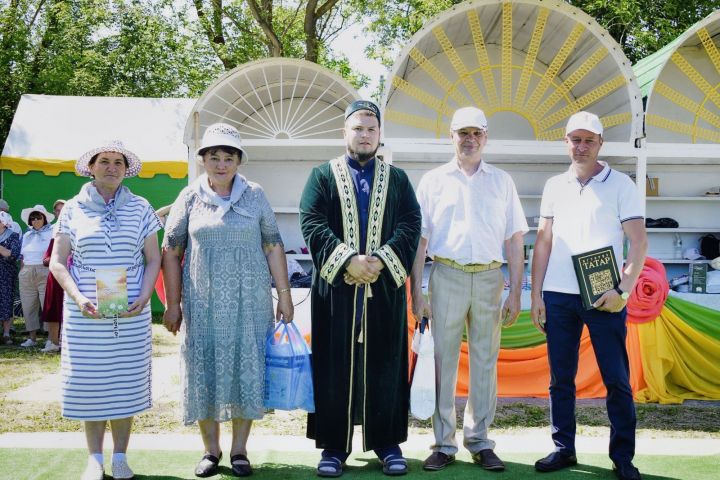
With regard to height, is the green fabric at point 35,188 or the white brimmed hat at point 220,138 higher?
the green fabric at point 35,188

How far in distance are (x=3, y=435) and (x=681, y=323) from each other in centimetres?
456

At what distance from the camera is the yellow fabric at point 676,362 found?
4805mm

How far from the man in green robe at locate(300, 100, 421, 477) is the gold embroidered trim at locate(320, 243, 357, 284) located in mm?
39

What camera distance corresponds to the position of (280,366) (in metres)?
3.20

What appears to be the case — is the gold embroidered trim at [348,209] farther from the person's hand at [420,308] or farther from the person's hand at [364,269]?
the person's hand at [420,308]

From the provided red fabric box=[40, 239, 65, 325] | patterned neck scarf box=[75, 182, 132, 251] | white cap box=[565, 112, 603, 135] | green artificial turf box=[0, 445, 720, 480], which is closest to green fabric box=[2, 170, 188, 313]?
red fabric box=[40, 239, 65, 325]

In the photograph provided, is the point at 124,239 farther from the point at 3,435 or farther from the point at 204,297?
the point at 3,435

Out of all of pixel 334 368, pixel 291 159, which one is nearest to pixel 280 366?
pixel 334 368

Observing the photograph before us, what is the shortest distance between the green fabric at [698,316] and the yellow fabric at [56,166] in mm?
6734

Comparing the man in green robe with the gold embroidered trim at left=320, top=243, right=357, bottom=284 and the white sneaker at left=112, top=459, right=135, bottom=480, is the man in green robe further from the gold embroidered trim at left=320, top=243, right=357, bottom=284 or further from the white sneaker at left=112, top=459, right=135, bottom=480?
the white sneaker at left=112, top=459, right=135, bottom=480

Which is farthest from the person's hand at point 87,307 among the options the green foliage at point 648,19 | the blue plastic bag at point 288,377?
the green foliage at point 648,19

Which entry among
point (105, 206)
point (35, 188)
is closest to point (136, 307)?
point (105, 206)

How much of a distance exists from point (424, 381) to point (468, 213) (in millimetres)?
848

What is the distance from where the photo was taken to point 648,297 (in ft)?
15.5
